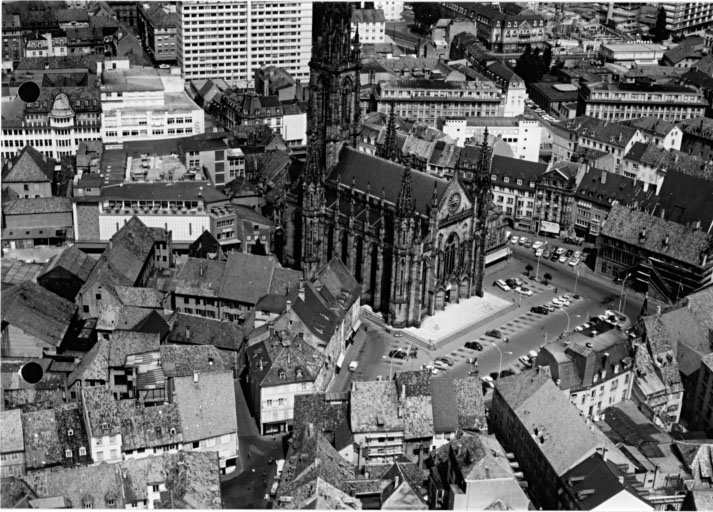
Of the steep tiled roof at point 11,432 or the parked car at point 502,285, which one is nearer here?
the steep tiled roof at point 11,432

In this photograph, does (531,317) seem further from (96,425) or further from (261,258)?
(96,425)

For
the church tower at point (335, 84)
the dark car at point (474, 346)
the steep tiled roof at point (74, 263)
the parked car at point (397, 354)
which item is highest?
the church tower at point (335, 84)

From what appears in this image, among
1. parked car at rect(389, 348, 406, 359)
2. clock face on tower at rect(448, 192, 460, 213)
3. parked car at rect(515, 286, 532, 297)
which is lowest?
parked car at rect(389, 348, 406, 359)

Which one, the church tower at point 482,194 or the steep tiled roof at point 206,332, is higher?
the church tower at point 482,194

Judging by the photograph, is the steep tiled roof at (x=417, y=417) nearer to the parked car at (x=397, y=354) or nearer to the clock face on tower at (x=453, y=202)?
the parked car at (x=397, y=354)

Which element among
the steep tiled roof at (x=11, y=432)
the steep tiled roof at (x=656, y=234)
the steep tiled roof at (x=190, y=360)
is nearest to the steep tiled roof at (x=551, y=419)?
the steep tiled roof at (x=190, y=360)

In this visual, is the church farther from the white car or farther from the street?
the street

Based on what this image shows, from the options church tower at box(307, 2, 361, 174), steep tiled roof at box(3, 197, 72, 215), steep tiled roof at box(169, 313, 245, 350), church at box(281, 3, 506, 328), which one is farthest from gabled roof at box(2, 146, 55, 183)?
steep tiled roof at box(169, 313, 245, 350)
